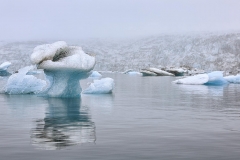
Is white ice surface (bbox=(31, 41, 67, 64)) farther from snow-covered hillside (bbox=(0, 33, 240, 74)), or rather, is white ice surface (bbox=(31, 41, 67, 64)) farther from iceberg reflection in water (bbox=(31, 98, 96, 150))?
snow-covered hillside (bbox=(0, 33, 240, 74))

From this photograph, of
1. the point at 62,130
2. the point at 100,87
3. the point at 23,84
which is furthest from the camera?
the point at 100,87

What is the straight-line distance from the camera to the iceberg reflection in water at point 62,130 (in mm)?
10672

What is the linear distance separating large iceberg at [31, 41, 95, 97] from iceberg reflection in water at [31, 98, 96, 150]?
6.68 metres

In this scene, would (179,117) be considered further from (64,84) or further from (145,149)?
(64,84)

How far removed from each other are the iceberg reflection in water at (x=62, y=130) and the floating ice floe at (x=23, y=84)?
10498 mm

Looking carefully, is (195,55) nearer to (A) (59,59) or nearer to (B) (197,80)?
(B) (197,80)

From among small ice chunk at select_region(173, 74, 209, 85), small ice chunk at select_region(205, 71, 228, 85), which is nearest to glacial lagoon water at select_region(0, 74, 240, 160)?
small ice chunk at select_region(173, 74, 209, 85)

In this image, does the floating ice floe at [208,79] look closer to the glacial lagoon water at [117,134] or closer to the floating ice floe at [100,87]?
the floating ice floe at [100,87]

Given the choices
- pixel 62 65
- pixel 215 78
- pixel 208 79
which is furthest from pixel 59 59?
pixel 215 78

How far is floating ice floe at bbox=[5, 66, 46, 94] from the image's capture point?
91.2ft

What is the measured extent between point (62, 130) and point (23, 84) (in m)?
16.9

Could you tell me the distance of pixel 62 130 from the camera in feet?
41.3

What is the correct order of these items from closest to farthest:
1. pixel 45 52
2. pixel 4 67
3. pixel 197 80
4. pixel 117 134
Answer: pixel 117 134 → pixel 45 52 → pixel 197 80 → pixel 4 67

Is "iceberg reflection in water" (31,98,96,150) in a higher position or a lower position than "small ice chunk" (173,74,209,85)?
lower
